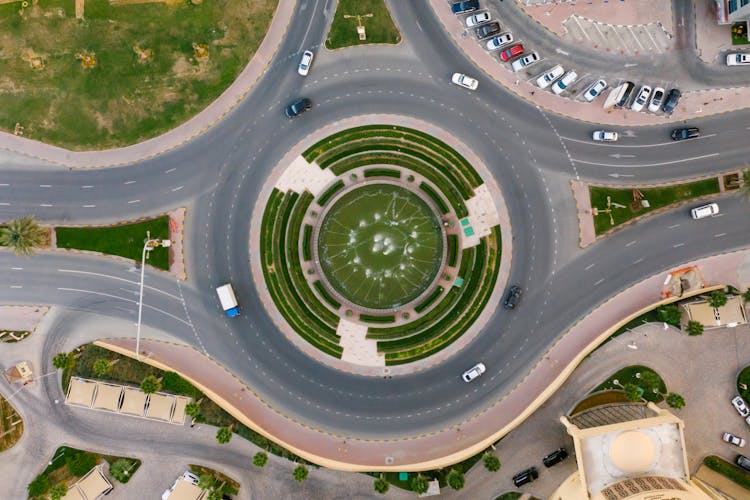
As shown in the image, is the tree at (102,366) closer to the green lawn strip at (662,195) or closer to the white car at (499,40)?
the white car at (499,40)

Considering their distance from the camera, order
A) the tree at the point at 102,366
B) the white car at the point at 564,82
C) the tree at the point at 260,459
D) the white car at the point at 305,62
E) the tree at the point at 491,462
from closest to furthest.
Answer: the tree at the point at 491,462 → the tree at the point at 260,459 → the tree at the point at 102,366 → the white car at the point at 564,82 → the white car at the point at 305,62

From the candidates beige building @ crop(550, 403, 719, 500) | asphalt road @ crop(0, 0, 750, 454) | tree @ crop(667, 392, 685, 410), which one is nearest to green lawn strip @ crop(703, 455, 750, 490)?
beige building @ crop(550, 403, 719, 500)

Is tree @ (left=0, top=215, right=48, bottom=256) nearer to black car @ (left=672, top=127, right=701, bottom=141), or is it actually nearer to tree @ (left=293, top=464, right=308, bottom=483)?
tree @ (left=293, top=464, right=308, bottom=483)

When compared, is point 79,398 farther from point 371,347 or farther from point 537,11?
point 537,11

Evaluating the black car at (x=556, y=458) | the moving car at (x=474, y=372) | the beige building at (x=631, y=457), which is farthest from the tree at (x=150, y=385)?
the beige building at (x=631, y=457)

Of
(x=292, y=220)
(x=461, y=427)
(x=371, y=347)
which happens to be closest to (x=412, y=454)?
(x=461, y=427)
